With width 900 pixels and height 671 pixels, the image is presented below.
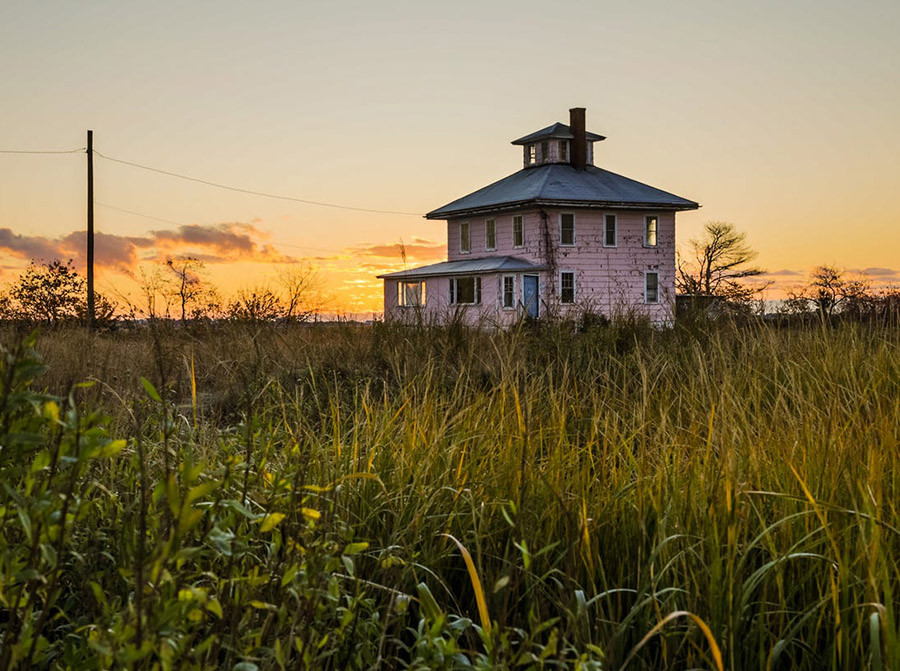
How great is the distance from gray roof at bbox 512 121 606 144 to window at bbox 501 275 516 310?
7786 mm

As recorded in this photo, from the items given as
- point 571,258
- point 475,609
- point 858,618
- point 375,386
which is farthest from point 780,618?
point 571,258

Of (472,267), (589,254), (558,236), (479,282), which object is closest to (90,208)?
(472,267)

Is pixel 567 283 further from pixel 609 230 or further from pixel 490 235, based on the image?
pixel 490 235

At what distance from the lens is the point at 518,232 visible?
35469mm

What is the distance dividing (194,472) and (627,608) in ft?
6.67

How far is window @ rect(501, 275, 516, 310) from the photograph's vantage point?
34.2 m

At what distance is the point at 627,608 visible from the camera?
9.48 ft

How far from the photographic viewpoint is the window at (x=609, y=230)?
35.5 m

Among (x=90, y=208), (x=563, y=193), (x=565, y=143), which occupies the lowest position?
(x=90, y=208)

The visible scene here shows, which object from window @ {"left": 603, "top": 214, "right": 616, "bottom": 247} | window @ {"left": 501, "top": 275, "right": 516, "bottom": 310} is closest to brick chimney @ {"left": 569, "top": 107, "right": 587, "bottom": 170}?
window @ {"left": 603, "top": 214, "right": 616, "bottom": 247}

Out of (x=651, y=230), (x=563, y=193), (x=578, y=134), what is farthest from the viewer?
(x=578, y=134)

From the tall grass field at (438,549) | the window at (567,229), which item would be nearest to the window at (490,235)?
the window at (567,229)

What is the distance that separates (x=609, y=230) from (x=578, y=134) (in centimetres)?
545

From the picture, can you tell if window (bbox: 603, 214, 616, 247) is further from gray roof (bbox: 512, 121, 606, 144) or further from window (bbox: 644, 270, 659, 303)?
gray roof (bbox: 512, 121, 606, 144)
